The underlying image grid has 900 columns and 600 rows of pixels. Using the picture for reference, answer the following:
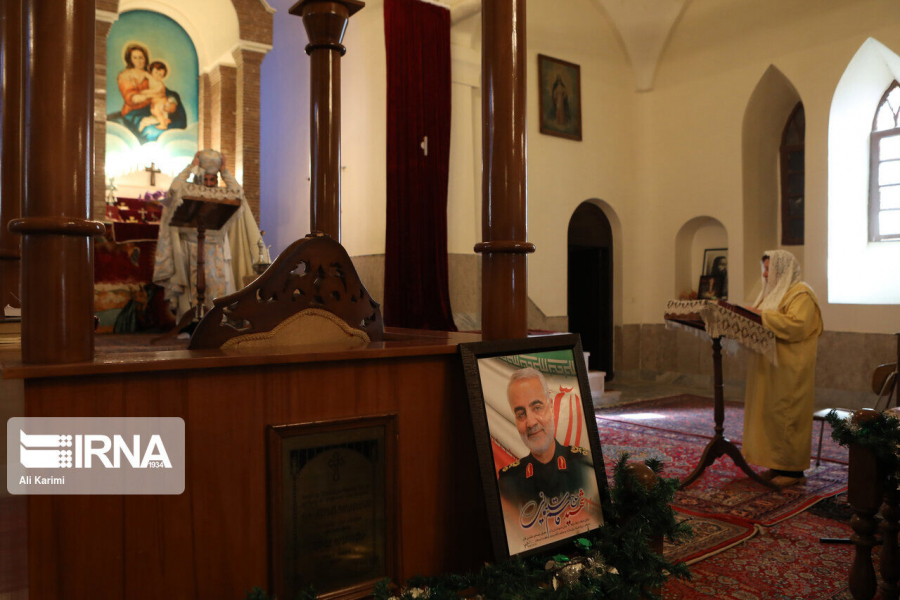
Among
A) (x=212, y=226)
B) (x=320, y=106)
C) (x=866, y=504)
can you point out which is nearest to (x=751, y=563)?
(x=866, y=504)

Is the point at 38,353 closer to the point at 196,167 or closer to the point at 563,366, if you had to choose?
the point at 563,366

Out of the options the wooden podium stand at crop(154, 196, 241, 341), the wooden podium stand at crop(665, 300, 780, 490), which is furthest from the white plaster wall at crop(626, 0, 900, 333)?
the wooden podium stand at crop(154, 196, 241, 341)

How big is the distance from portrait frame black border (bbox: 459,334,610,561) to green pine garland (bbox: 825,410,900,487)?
3.68 feet

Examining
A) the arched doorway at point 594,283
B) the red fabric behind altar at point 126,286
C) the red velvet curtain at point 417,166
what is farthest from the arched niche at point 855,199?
the red fabric behind altar at point 126,286

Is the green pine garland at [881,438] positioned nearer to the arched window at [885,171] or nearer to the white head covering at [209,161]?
the white head covering at [209,161]

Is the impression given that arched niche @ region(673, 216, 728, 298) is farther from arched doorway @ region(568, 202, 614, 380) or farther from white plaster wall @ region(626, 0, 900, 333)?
arched doorway @ region(568, 202, 614, 380)

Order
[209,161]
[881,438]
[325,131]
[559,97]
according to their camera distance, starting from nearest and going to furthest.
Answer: [881,438] < [325,131] < [209,161] < [559,97]

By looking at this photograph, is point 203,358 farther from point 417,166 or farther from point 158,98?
point 158,98

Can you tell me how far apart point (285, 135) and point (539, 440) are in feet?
35.5

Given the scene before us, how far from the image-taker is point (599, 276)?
37.6ft

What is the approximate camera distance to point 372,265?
912 cm

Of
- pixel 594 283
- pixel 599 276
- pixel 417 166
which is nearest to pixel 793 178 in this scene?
pixel 599 276

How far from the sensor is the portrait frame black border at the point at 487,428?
2191 mm

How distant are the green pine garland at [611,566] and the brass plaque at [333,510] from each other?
0.10 metres
